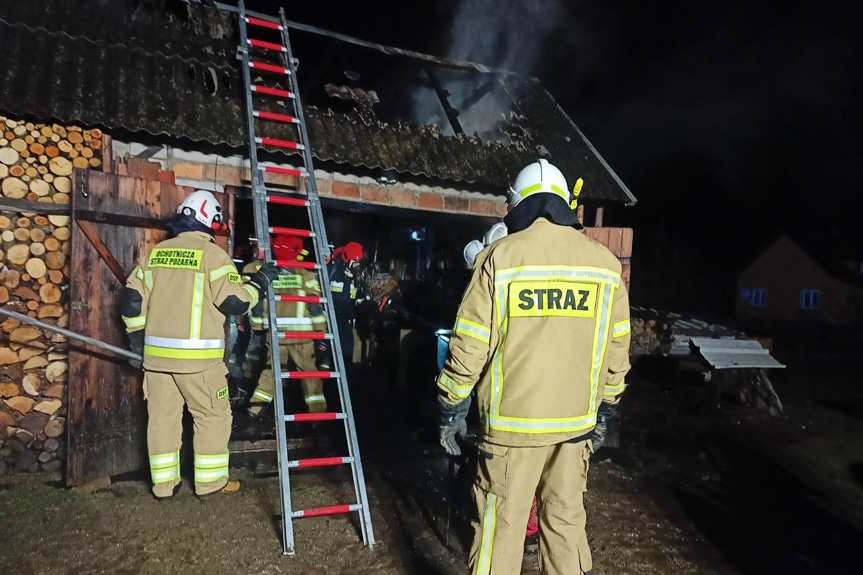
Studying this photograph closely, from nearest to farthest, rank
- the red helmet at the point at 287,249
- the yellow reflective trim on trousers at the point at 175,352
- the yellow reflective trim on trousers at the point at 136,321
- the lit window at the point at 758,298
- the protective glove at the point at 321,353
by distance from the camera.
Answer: the yellow reflective trim on trousers at the point at 175,352, the yellow reflective trim on trousers at the point at 136,321, the red helmet at the point at 287,249, the protective glove at the point at 321,353, the lit window at the point at 758,298

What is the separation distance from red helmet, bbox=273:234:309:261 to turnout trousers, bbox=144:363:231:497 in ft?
5.20

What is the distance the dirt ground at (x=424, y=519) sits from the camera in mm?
3201

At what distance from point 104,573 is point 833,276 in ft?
127

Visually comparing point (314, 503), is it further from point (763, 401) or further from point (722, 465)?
point (763, 401)

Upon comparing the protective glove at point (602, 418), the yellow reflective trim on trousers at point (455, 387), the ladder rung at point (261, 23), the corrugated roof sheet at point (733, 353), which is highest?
the ladder rung at point (261, 23)

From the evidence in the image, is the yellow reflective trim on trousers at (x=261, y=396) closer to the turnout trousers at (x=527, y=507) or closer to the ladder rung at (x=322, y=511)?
the ladder rung at (x=322, y=511)

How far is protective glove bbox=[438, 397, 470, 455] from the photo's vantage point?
2584 millimetres

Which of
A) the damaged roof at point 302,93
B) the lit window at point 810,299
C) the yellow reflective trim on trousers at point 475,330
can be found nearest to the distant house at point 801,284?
the lit window at point 810,299

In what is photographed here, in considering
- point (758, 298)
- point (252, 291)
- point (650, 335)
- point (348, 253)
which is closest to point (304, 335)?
point (252, 291)

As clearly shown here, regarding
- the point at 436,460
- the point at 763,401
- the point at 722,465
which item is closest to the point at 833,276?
the point at 763,401

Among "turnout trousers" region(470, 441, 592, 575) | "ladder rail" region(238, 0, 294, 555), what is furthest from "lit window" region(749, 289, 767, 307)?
"turnout trousers" region(470, 441, 592, 575)

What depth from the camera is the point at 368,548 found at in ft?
11.1

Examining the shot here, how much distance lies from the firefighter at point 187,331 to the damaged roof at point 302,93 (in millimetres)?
1199

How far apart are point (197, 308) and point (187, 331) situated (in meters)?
0.16
